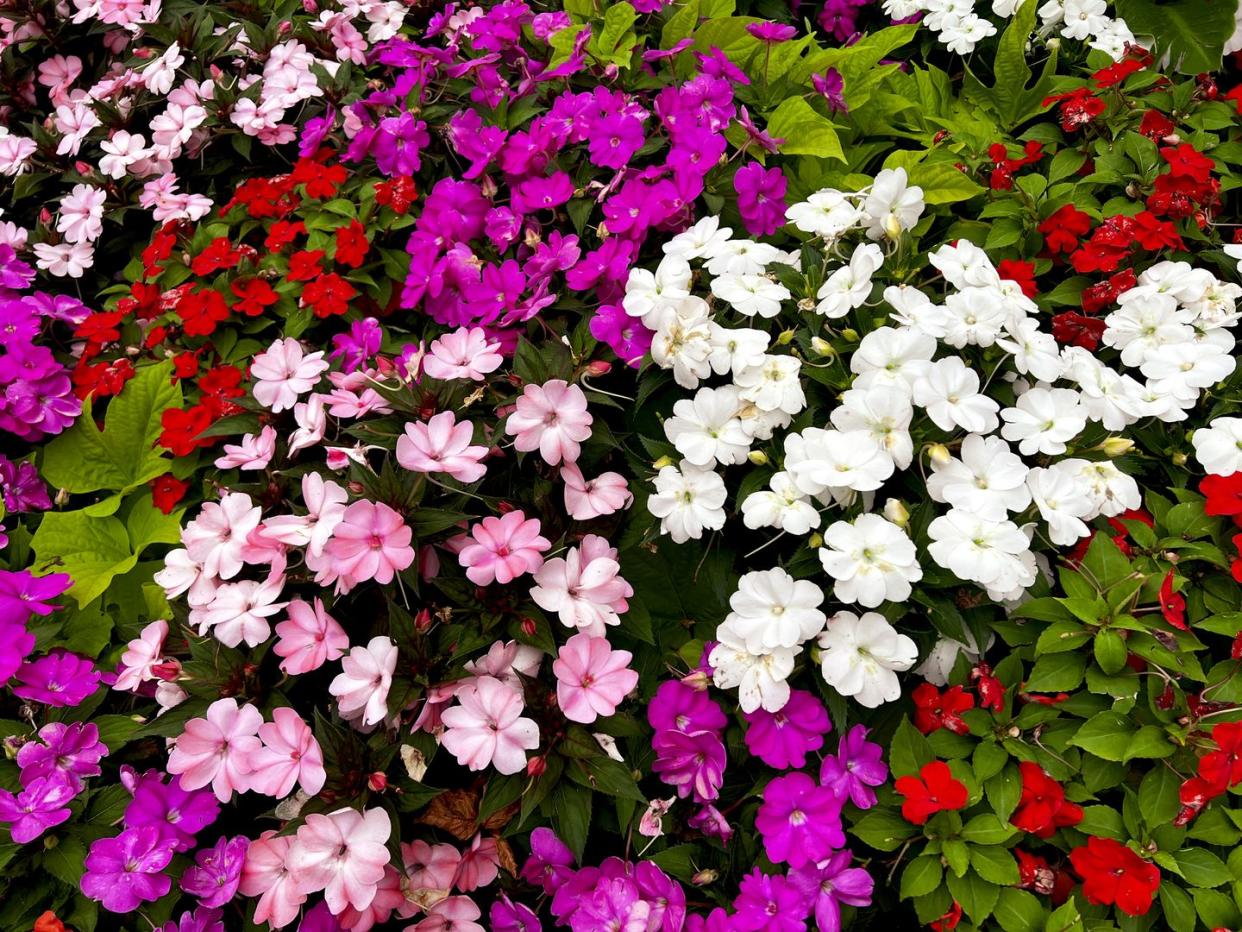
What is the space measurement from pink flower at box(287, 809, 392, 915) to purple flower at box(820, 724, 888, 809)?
31.8 inches

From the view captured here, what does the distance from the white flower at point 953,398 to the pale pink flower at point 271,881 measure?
136 cm

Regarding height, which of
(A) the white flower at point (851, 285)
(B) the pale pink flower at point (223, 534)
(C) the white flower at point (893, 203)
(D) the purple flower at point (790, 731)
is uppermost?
(C) the white flower at point (893, 203)

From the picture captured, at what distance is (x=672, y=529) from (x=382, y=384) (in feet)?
2.18

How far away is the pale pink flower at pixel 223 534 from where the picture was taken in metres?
1.65

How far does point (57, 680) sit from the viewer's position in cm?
175

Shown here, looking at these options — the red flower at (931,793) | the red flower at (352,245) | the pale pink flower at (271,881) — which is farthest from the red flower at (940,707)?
the red flower at (352,245)

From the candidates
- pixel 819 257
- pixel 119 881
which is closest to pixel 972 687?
pixel 819 257

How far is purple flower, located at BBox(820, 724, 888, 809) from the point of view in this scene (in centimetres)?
166

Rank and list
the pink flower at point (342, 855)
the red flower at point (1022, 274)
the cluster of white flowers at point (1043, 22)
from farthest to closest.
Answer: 1. the cluster of white flowers at point (1043, 22)
2. the red flower at point (1022, 274)
3. the pink flower at point (342, 855)

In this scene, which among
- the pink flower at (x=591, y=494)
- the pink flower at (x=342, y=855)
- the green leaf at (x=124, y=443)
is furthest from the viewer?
the green leaf at (x=124, y=443)

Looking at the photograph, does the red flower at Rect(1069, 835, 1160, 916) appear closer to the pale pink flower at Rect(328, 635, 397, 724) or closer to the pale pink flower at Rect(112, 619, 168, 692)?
the pale pink flower at Rect(328, 635, 397, 724)

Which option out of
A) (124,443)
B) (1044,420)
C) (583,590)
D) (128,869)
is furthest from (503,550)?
(124,443)

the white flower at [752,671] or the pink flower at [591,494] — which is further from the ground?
the pink flower at [591,494]

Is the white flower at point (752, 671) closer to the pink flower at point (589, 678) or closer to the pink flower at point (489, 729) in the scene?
the pink flower at point (589, 678)
